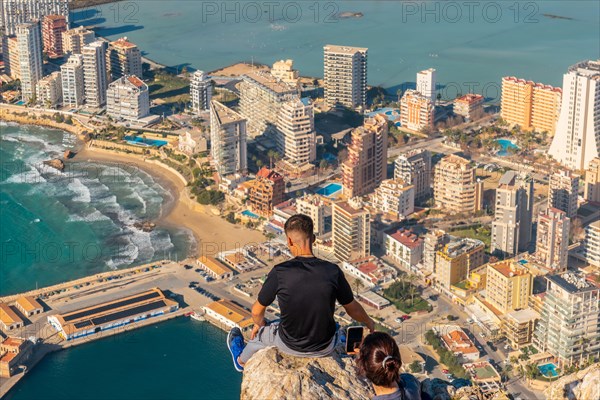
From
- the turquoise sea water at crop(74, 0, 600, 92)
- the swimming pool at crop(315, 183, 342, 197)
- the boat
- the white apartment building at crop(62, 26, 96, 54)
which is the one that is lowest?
the boat

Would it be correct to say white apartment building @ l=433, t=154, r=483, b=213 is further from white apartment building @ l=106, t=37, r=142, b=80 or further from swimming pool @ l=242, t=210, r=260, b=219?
white apartment building @ l=106, t=37, r=142, b=80

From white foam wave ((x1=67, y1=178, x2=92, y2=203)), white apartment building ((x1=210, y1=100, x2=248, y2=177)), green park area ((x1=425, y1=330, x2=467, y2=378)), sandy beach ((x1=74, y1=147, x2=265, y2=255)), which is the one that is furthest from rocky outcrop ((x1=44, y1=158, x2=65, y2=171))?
green park area ((x1=425, y1=330, x2=467, y2=378))

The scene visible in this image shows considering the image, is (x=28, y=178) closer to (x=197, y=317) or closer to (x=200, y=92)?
(x=200, y=92)

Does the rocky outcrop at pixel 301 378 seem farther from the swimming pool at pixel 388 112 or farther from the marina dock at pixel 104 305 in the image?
the swimming pool at pixel 388 112

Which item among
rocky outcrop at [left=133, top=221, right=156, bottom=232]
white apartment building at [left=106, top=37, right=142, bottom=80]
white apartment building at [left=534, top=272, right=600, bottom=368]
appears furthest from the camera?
white apartment building at [left=106, top=37, right=142, bottom=80]

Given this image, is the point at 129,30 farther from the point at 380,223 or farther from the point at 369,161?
the point at 380,223

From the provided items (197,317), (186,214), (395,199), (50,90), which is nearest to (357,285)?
(197,317)

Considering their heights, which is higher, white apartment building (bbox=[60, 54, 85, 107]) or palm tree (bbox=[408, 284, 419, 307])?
white apartment building (bbox=[60, 54, 85, 107])
